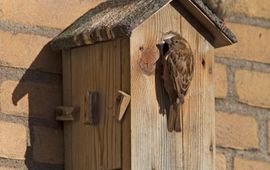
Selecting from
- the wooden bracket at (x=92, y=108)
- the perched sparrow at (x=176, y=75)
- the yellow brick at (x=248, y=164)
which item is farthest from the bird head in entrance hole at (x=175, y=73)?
the yellow brick at (x=248, y=164)

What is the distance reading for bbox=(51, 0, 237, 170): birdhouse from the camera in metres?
1.80

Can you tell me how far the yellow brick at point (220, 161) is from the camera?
212 cm

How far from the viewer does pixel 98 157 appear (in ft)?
6.05

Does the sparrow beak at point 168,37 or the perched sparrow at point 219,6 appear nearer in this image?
the sparrow beak at point 168,37

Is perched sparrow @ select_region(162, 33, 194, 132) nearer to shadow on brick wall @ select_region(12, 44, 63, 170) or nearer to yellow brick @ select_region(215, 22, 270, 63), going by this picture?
shadow on brick wall @ select_region(12, 44, 63, 170)

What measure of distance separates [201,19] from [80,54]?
0.22m

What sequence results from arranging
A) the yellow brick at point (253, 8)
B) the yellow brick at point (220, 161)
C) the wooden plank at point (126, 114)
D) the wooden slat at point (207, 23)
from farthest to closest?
the yellow brick at point (253, 8) < the yellow brick at point (220, 161) < the wooden slat at point (207, 23) < the wooden plank at point (126, 114)

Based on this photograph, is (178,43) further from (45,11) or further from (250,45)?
(250,45)

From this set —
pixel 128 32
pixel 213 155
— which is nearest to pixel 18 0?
pixel 128 32

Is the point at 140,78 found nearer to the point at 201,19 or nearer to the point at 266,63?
the point at 201,19

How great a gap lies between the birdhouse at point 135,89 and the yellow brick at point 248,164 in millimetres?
259

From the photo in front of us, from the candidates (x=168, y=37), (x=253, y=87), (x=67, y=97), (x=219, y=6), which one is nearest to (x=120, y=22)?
(x=168, y=37)

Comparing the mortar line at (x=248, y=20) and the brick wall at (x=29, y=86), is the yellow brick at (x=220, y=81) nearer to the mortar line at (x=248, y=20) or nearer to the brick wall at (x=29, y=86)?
the mortar line at (x=248, y=20)

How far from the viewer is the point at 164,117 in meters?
1.83
